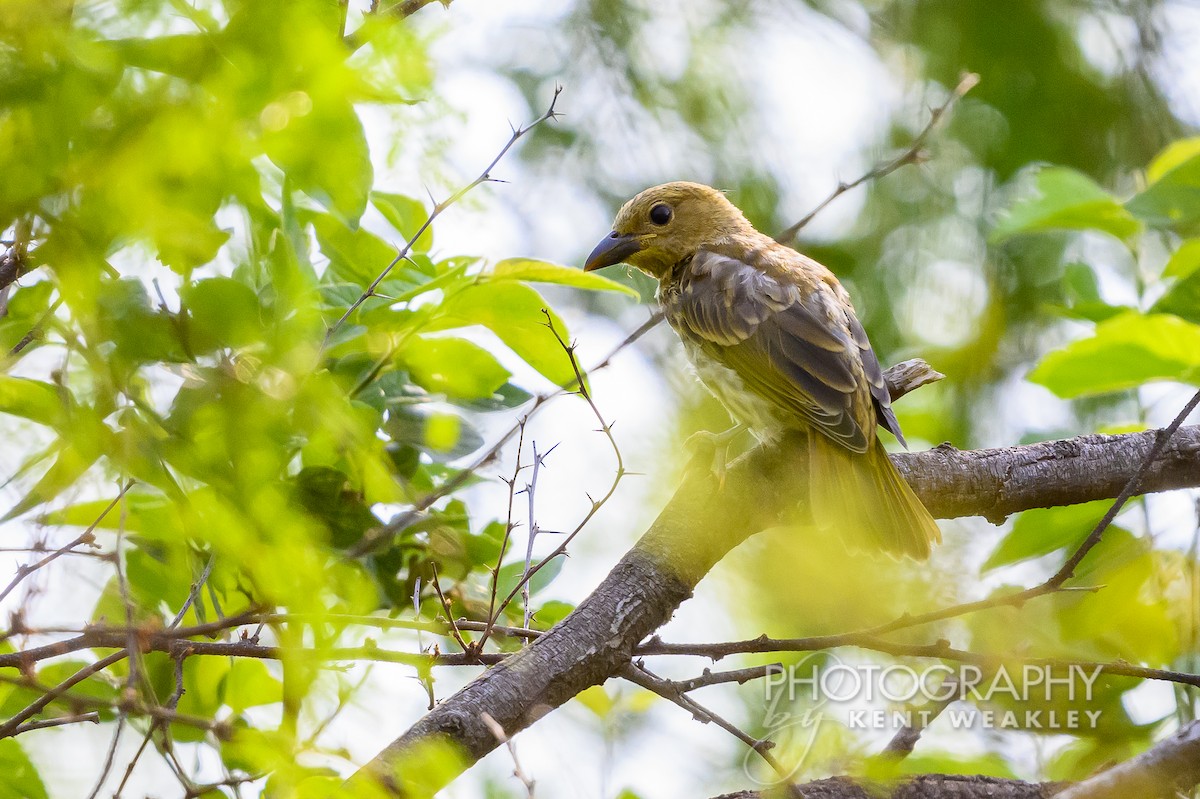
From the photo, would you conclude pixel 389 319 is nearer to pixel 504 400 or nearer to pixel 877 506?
pixel 504 400

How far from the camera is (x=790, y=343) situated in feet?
11.1

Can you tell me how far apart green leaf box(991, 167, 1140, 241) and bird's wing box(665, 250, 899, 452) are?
58 cm

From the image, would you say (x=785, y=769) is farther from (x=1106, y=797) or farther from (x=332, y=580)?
(x=332, y=580)

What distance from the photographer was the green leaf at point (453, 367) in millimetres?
2213

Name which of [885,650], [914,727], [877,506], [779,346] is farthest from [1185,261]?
[885,650]

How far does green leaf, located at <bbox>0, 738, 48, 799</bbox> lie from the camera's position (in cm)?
166

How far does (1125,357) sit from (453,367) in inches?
65.8

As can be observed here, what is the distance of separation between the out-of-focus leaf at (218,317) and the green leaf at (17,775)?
1.04 metres

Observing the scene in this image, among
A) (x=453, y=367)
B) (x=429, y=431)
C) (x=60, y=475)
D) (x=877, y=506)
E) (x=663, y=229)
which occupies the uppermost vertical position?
(x=663, y=229)

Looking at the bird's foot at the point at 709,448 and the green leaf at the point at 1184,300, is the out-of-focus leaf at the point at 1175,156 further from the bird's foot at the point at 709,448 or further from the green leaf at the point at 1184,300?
the bird's foot at the point at 709,448

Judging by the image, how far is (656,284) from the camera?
465 centimetres

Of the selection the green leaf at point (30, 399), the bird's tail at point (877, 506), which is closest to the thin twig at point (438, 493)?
the green leaf at point (30, 399)

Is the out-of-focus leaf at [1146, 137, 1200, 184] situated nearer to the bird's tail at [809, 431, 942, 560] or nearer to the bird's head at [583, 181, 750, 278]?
the bird's tail at [809, 431, 942, 560]

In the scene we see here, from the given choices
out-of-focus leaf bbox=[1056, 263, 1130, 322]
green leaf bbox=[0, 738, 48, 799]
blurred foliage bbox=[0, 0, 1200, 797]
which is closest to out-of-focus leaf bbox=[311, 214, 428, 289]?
blurred foliage bbox=[0, 0, 1200, 797]
